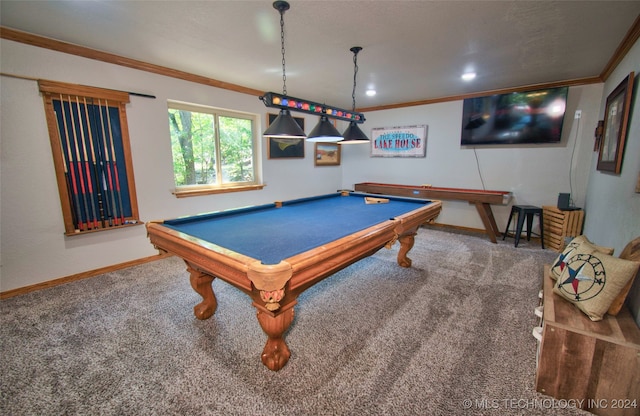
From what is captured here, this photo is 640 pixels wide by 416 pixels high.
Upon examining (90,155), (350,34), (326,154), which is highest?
(350,34)

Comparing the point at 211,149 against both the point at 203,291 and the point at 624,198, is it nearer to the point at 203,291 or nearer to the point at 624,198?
the point at 203,291

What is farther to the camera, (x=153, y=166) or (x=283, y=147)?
(x=283, y=147)

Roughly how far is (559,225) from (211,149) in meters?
5.04

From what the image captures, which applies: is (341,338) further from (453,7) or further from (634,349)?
(453,7)

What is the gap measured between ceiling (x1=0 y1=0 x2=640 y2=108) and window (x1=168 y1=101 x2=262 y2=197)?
0.64m

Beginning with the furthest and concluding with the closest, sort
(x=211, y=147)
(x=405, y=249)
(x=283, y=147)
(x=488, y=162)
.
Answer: (x=283, y=147) < (x=488, y=162) < (x=211, y=147) < (x=405, y=249)

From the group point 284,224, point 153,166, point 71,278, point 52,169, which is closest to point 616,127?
point 284,224

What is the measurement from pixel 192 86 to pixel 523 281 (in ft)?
15.0

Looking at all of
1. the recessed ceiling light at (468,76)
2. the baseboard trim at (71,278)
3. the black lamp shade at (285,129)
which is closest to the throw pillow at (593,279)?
the black lamp shade at (285,129)

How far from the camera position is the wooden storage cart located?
3451mm

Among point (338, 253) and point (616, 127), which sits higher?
point (616, 127)

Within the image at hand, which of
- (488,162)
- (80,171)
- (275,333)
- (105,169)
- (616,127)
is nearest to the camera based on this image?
(275,333)

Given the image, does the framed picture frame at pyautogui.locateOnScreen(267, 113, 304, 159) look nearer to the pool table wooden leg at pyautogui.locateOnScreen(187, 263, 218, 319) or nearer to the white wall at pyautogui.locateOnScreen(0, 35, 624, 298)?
the white wall at pyautogui.locateOnScreen(0, 35, 624, 298)

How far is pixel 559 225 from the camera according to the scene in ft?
11.7
